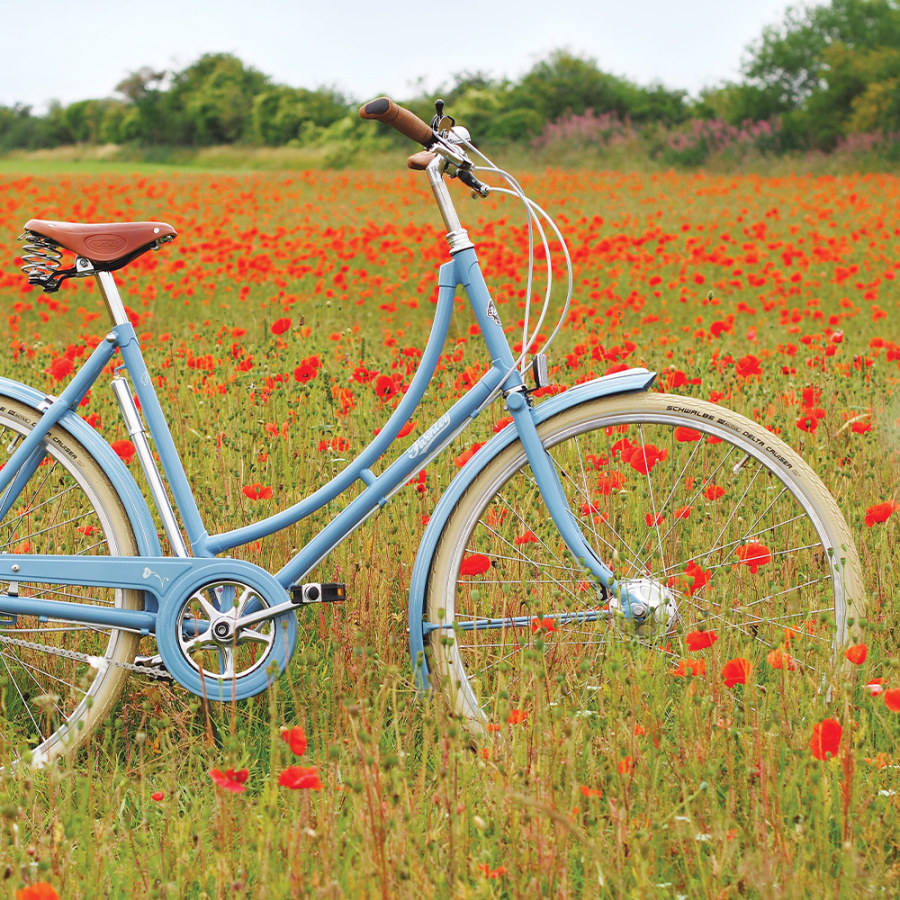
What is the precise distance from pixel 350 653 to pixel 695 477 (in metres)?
1.50

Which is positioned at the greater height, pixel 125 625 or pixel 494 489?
pixel 494 489

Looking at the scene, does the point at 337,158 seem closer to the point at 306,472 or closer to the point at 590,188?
the point at 590,188

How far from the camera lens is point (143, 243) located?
2373 millimetres

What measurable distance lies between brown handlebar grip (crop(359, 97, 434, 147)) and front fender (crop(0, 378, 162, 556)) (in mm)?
1014

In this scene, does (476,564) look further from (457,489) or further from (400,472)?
(400,472)

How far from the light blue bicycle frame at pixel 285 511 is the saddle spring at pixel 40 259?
148 mm

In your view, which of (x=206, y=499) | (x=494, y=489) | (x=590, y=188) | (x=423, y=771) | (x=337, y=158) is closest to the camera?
(x=423, y=771)

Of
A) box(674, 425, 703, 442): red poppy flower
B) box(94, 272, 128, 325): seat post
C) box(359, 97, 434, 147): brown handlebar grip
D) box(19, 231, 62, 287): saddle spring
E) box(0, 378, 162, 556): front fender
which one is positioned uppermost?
box(359, 97, 434, 147): brown handlebar grip

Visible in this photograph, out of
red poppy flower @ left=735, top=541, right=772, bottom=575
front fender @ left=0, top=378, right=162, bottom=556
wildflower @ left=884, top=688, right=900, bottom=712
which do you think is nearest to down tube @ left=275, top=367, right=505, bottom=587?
front fender @ left=0, top=378, right=162, bottom=556

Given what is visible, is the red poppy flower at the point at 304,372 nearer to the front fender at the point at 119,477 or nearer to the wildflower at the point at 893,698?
the front fender at the point at 119,477

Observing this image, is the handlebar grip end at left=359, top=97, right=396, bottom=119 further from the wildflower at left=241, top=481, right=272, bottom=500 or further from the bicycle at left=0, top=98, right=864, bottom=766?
the wildflower at left=241, top=481, right=272, bottom=500

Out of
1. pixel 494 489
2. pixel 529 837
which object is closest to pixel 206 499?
pixel 494 489

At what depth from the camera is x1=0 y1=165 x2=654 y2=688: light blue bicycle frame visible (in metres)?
2.20

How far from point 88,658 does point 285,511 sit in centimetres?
59
